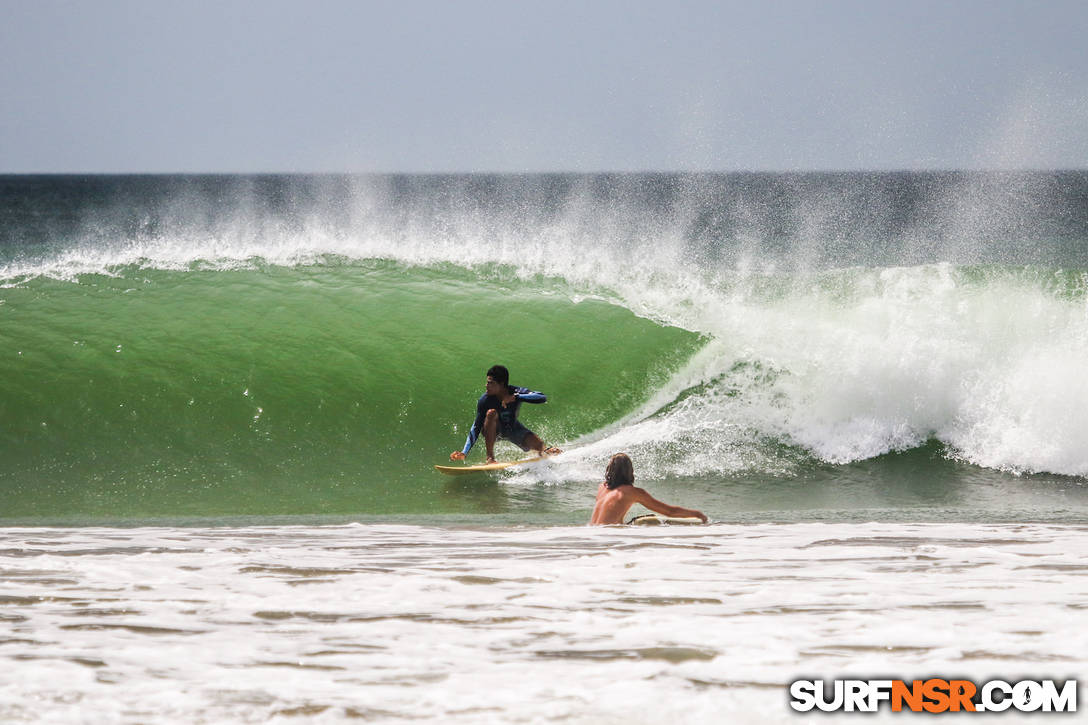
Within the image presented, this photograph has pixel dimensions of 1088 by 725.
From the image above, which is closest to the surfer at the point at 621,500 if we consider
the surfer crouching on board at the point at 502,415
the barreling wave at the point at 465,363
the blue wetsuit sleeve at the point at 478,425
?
the barreling wave at the point at 465,363

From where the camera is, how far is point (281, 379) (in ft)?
32.2

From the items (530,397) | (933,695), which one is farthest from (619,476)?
(933,695)

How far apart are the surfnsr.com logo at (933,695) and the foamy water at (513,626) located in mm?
49

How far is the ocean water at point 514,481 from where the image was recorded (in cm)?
252

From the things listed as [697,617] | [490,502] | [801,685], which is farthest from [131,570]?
[490,502]

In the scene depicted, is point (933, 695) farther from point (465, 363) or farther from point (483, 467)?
point (465, 363)

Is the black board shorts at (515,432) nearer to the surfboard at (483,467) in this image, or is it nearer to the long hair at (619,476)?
the surfboard at (483,467)

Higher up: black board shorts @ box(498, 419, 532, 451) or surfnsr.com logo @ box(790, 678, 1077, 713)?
black board shorts @ box(498, 419, 532, 451)

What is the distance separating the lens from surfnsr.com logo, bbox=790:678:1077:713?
226 cm

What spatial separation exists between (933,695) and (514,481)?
5.63m

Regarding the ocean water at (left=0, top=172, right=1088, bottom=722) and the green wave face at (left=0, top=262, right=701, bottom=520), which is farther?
the green wave face at (left=0, top=262, right=701, bottom=520)

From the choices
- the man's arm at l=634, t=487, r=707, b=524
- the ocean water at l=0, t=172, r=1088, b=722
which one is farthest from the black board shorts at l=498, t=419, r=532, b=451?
the man's arm at l=634, t=487, r=707, b=524

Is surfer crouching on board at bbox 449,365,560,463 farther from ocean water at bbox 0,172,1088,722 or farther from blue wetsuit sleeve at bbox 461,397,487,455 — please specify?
ocean water at bbox 0,172,1088,722

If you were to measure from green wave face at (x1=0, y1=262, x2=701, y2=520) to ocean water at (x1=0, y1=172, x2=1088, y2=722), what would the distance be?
0.15 ft
